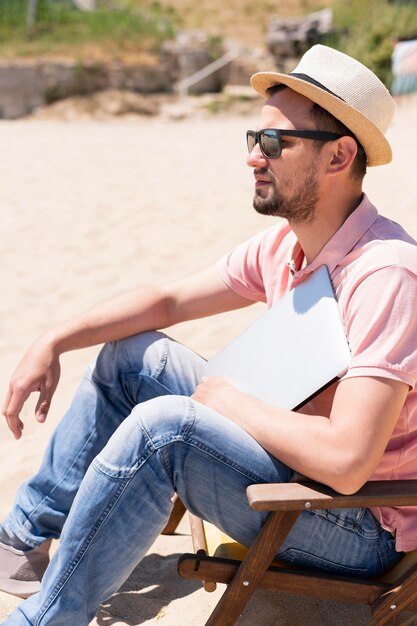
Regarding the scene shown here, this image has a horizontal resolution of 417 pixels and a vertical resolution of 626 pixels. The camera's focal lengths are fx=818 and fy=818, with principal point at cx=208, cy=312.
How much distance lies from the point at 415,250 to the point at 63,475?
121cm

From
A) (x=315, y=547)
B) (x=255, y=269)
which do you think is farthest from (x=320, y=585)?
(x=255, y=269)

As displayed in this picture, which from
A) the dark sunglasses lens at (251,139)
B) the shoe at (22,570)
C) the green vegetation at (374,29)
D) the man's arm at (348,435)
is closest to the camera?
the man's arm at (348,435)

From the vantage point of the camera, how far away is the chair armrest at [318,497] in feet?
6.03

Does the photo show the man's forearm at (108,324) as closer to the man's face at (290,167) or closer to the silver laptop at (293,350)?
the silver laptop at (293,350)

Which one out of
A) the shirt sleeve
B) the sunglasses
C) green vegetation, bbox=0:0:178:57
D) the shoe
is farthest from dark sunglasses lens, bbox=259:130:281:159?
green vegetation, bbox=0:0:178:57

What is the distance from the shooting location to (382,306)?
1.88 m

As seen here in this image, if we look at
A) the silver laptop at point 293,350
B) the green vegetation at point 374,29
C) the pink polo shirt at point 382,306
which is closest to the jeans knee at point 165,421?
the silver laptop at point 293,350

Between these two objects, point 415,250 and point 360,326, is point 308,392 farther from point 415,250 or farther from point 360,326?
point 415,250

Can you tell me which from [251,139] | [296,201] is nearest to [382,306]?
[296,201]

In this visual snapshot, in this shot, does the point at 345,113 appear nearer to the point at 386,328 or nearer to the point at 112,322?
the point at 386,328

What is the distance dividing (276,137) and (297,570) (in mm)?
1126

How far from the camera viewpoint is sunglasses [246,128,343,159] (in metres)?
2.13

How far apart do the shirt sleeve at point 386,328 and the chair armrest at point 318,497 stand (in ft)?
0.83

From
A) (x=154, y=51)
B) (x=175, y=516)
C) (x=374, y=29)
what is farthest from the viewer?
(x=154, y=51)
